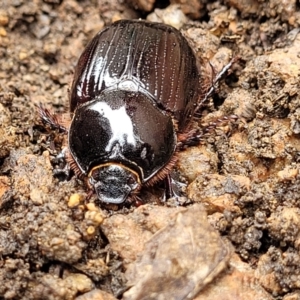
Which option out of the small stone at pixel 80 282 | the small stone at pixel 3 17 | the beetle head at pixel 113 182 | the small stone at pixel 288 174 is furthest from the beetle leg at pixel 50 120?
the small stone at pixel 288 174

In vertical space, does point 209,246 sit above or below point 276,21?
below

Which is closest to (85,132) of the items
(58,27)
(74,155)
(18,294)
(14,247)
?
(74,155)

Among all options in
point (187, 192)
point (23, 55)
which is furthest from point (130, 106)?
point (23, 55)

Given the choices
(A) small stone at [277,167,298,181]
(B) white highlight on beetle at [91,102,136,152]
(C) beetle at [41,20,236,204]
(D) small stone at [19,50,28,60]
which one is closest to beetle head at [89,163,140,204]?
(C) beetle at [41,20,236,204]

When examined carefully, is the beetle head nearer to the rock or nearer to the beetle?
the beetle

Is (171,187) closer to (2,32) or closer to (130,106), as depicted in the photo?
(130,106)

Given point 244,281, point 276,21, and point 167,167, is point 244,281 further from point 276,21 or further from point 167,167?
point 276,21
